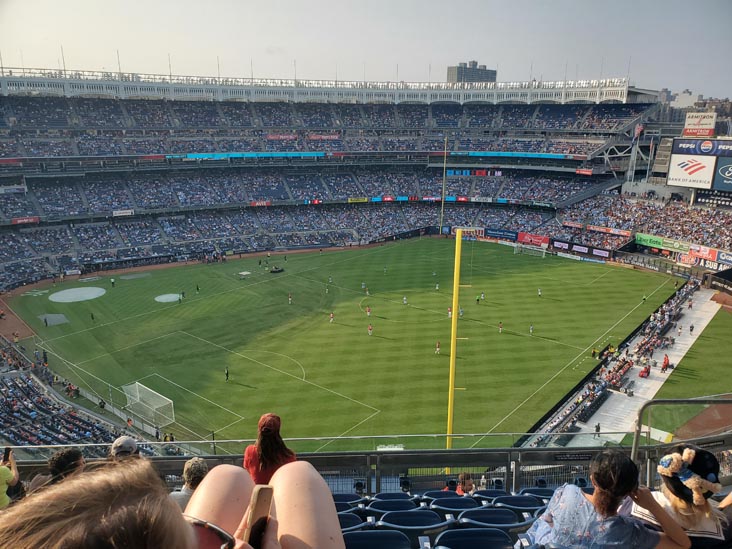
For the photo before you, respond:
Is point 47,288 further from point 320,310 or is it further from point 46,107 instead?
point 46,107

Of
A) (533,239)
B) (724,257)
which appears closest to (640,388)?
(724,257)

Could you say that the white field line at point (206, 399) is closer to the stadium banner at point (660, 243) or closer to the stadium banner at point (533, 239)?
the stadium banner at point (533, 239)

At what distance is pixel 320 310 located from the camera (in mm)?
42625

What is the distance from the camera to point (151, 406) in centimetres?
2638

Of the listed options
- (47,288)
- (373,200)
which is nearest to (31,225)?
(47,288)

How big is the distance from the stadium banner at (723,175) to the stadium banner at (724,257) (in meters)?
10.5

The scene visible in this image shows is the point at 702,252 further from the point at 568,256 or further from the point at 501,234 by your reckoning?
the point at 501,234

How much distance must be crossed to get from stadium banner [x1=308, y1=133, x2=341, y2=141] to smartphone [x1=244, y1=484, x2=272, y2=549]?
262 feet

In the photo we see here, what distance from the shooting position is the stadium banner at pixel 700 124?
56.9 metres

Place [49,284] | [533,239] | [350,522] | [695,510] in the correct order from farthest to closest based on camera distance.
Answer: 1. [533,239]
2. [49,284]
3. [350,522]
4. [695,510]

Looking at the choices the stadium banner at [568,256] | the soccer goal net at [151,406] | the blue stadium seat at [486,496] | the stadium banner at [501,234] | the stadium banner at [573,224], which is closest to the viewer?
the blue stadium seat at [486,496]

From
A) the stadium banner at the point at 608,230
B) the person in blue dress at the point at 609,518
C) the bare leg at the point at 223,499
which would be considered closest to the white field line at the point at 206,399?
the person in blue dress at the point at 609,518

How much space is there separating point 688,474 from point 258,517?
13.1 ft

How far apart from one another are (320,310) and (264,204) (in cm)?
3240
